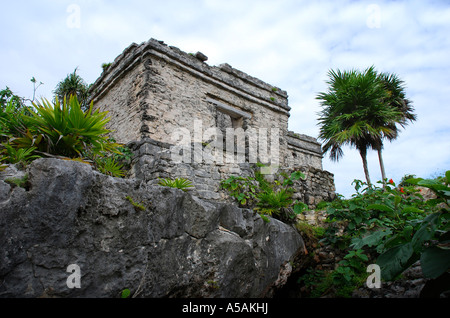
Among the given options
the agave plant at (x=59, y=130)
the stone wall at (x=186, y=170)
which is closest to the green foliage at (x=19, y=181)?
the agave plant at (x=59, y=130)

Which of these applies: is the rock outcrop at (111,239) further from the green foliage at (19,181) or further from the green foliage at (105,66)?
the green foliage at (105,66)

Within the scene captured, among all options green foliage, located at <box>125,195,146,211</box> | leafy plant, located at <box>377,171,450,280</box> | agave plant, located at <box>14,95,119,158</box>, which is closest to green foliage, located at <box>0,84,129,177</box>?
agave plant, located at <box>14,95,119,158</box>

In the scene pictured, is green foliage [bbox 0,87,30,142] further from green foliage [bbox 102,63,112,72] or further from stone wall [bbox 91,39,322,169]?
green foliage [bbox 102,63,112,72]

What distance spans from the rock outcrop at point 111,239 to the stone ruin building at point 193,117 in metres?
1.74

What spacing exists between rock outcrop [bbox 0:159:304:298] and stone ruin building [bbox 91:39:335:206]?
1.74 metres

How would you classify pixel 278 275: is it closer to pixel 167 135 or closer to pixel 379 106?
pixel 167 135

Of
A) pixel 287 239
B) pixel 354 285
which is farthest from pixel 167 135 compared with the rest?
pixel 354 285

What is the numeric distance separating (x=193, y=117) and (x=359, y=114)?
328 inches

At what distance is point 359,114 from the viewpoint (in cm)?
1355

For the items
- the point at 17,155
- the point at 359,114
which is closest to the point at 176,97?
the point at 17,155

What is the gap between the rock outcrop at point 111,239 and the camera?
250cm

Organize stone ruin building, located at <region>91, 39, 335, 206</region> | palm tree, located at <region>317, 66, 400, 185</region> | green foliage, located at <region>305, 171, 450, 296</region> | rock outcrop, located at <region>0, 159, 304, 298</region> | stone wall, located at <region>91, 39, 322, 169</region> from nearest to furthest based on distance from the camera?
rock outcrop, located at <region>0, 159, 304, 298</region> < green foliage, located at <region>305, 171, 450, 296</region> < stone ruin building, located at <region>91, 39, 335, 206</region> < stone wall, located at <region>91, 39, 322, 169</region> < palm tree, located at <region>317, 66, 400, 185</region>

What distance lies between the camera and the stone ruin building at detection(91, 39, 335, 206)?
575 cm
